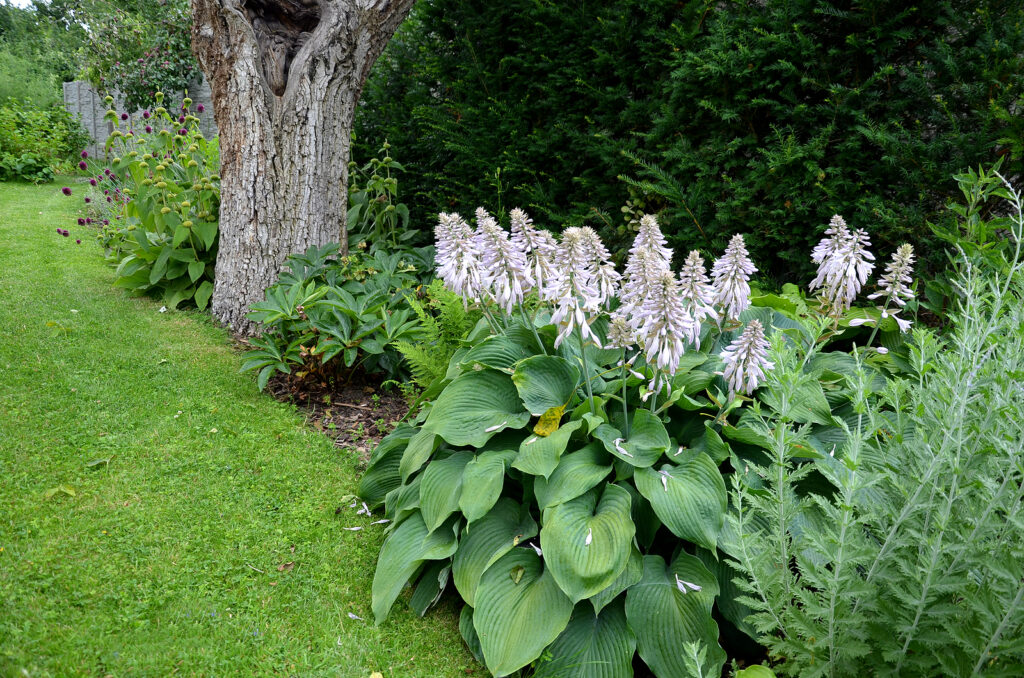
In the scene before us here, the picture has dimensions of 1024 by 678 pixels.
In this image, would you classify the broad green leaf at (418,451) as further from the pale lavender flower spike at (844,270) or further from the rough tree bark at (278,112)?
the rough tree bark at (278,112)

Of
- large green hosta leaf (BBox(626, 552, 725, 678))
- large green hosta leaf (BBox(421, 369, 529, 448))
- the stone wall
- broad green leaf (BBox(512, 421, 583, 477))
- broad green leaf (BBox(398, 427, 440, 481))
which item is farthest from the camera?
the stone wall

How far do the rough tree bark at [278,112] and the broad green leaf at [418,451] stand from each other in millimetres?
2754

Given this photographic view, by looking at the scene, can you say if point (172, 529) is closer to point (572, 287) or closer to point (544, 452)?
point (544, 452)

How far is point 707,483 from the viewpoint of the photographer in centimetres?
222

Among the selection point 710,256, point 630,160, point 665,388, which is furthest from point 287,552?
point 630,160

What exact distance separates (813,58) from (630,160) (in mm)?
1268

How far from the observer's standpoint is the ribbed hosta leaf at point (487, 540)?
2365 millimetres

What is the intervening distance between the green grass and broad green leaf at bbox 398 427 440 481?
0.35 m

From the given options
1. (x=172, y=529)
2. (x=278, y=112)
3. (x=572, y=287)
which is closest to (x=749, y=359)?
(x=572, y=287)

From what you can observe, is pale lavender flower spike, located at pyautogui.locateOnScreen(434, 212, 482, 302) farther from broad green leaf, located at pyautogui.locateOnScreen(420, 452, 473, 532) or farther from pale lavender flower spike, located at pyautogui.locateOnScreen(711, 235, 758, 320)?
pale lavender flower spike, located at pyautogui.locateOnScreen(711, 235, 758, 320)

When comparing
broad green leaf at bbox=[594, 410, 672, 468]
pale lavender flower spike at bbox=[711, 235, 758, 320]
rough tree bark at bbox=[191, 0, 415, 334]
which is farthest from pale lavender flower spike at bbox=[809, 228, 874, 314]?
rough tree bark at bbox=[191, 0, 415, 334]

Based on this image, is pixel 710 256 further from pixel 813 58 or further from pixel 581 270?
pixel 581 270

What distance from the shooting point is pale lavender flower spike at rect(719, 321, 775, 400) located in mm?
2191

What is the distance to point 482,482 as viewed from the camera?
95.1 inches
